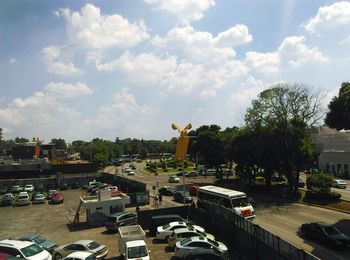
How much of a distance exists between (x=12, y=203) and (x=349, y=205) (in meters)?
49.1

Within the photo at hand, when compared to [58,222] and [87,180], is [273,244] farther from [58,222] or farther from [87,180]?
[87,180]

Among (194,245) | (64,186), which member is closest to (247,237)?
(194,245)

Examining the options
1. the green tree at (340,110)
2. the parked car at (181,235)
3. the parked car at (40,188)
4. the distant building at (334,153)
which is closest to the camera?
the parked car at (181,235)

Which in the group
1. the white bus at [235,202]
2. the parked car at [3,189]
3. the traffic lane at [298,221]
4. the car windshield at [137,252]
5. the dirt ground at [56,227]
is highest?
the white bus at [235,202]

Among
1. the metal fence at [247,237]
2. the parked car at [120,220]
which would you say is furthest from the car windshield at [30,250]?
the metal fence at [247,237]

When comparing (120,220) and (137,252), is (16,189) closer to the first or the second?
(120,220)

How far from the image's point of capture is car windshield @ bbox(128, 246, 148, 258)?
73.4 feet

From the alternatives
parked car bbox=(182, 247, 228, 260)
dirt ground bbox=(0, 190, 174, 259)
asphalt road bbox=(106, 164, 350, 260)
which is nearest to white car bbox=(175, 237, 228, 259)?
parked car bbox=(182, 247, 228, 260)

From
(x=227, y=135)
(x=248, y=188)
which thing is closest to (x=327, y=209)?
(x=248, y=188)

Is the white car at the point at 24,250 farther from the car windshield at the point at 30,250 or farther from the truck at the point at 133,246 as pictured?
the truck at the point at 133,246

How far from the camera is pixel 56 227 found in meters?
39.5

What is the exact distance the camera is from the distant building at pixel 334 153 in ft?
264

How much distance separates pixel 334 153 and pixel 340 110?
52.9 metres

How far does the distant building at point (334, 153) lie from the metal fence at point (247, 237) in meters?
54.5
